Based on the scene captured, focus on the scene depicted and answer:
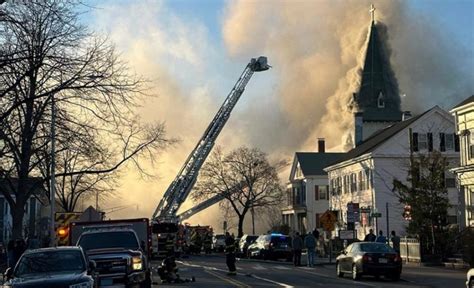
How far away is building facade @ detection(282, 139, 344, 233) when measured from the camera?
79.1 m

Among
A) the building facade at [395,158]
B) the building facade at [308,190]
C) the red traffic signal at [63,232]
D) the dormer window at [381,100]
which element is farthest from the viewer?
the dormer window at [381,100]

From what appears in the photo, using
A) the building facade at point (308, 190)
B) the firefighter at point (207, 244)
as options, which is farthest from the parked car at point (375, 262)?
the building facade at point (308, 190)

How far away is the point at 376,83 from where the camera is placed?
103188mm

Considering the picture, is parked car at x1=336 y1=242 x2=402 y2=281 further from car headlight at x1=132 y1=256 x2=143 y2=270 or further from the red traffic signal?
the red traffic signal

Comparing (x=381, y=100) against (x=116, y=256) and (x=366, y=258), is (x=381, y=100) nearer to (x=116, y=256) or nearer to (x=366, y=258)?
(x=366, y=258)

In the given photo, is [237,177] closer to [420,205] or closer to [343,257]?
[420,205]

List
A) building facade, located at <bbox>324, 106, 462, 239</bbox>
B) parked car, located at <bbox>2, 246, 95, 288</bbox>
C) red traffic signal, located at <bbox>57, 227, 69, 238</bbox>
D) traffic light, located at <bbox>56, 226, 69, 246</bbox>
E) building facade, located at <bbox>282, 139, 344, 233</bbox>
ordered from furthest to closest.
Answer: building facade, located at <bbox>282, 139, 344, 233</bbox>
building facade, located at <bbox>324, 106, 462, 239</bbox>
red traffic signal, located at <bbox>57, 227, 69, 238</bbox>
traffic light, located at <bbox>56, 226, 69, 246</bbox>
parked car, located at <bbox>2, 246, 95, 288</bbox>

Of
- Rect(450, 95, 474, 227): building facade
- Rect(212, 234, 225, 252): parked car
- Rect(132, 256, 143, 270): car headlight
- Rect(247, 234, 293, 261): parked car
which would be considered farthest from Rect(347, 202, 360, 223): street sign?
Rect(212, 234, 225, 252): parked car

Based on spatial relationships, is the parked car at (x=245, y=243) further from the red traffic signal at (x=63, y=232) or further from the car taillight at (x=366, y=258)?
the car taillight at (x=366, y=258)

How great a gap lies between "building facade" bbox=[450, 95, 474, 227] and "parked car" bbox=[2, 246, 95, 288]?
29.6 m

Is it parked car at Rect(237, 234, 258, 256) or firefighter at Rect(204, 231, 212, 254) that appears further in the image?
firefighter at Rect(204, 231, 212, 254)

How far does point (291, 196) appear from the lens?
8456 cm

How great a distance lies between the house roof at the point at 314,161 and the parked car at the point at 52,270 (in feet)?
212

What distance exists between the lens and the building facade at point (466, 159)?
41188 mm
